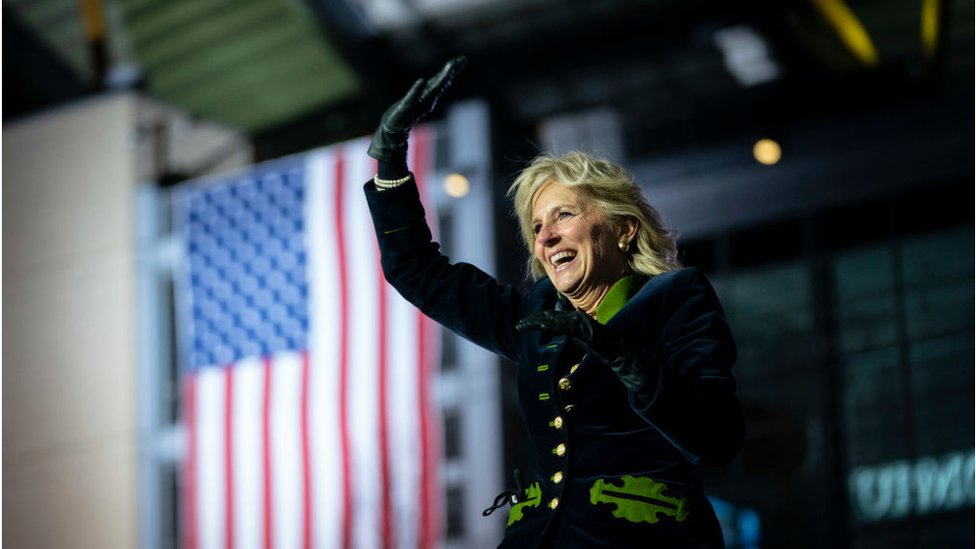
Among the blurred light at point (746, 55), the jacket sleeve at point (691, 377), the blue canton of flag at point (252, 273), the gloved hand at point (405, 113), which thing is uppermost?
the blurred light at point (746, 55)

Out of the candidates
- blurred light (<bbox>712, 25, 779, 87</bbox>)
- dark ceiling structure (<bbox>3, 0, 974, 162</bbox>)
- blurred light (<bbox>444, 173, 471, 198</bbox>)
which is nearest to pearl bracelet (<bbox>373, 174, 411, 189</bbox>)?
dark ceiling structure (<bbox>3, 0, 974, 162</bbox>)

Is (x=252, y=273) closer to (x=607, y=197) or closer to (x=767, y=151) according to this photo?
(x=767, y=151)

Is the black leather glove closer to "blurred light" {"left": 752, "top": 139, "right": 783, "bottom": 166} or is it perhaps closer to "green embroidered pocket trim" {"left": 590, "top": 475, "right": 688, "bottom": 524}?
"green embroidered pocket trim" {"left": 590, "top": 475, "right": 688, "bottom": 524}

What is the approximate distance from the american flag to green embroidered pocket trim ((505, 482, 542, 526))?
11.3m

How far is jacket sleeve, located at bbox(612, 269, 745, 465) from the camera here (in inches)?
85.2

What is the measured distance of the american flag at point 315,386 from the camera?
14016mm

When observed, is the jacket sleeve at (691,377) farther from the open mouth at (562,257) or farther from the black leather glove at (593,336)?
the open mouth at (562,257)

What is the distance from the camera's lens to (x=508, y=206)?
49.4 feet

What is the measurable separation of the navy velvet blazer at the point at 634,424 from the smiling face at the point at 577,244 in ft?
0.12

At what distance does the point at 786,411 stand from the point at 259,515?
536 cm

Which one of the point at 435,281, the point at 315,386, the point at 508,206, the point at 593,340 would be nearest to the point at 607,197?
the point at 435,281

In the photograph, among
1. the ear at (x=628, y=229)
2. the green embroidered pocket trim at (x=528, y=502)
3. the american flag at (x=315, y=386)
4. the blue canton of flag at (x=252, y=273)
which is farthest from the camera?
the blue canton of flag at (x=252, y=273)

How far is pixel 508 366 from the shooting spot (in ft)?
52.4

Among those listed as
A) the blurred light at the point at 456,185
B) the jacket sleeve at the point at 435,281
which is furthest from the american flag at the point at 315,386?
the jacket sleeve at the point at 435,281
